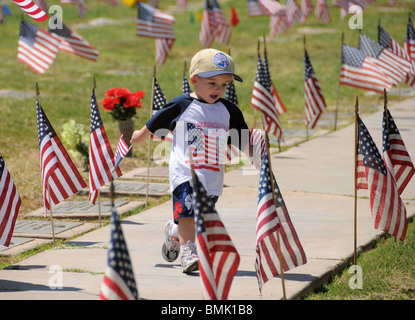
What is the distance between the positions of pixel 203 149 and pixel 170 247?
823mm

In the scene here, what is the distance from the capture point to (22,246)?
674 centimetres

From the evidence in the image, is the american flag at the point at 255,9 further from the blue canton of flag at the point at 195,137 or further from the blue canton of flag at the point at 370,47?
the blue canton of flag at the point at 195,137

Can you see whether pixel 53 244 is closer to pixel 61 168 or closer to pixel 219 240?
pixel 61 168

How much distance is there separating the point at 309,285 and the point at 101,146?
2732mm

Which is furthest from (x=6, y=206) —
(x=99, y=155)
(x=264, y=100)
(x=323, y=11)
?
(x=323, y=11)

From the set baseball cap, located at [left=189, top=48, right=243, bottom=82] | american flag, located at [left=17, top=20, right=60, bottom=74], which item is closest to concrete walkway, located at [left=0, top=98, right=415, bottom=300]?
baseball cap, located at [left=189, top=48, right=243, bottom=82]

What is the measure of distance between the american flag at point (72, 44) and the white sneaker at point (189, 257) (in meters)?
12.2

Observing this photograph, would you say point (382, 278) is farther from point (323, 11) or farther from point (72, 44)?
point (323, 11)

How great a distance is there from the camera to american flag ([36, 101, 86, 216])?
670cm

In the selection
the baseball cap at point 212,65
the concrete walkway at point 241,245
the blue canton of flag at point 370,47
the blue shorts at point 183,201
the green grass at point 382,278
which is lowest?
the green grass at point 382,278

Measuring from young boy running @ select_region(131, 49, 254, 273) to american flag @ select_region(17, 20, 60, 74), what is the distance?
Result: 12.0 m

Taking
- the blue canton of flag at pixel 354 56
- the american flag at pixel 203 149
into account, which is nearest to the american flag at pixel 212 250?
the american flag at pixel 203 149

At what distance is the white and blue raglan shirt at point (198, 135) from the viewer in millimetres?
5484

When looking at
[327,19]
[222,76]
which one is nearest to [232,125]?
[222,76]
